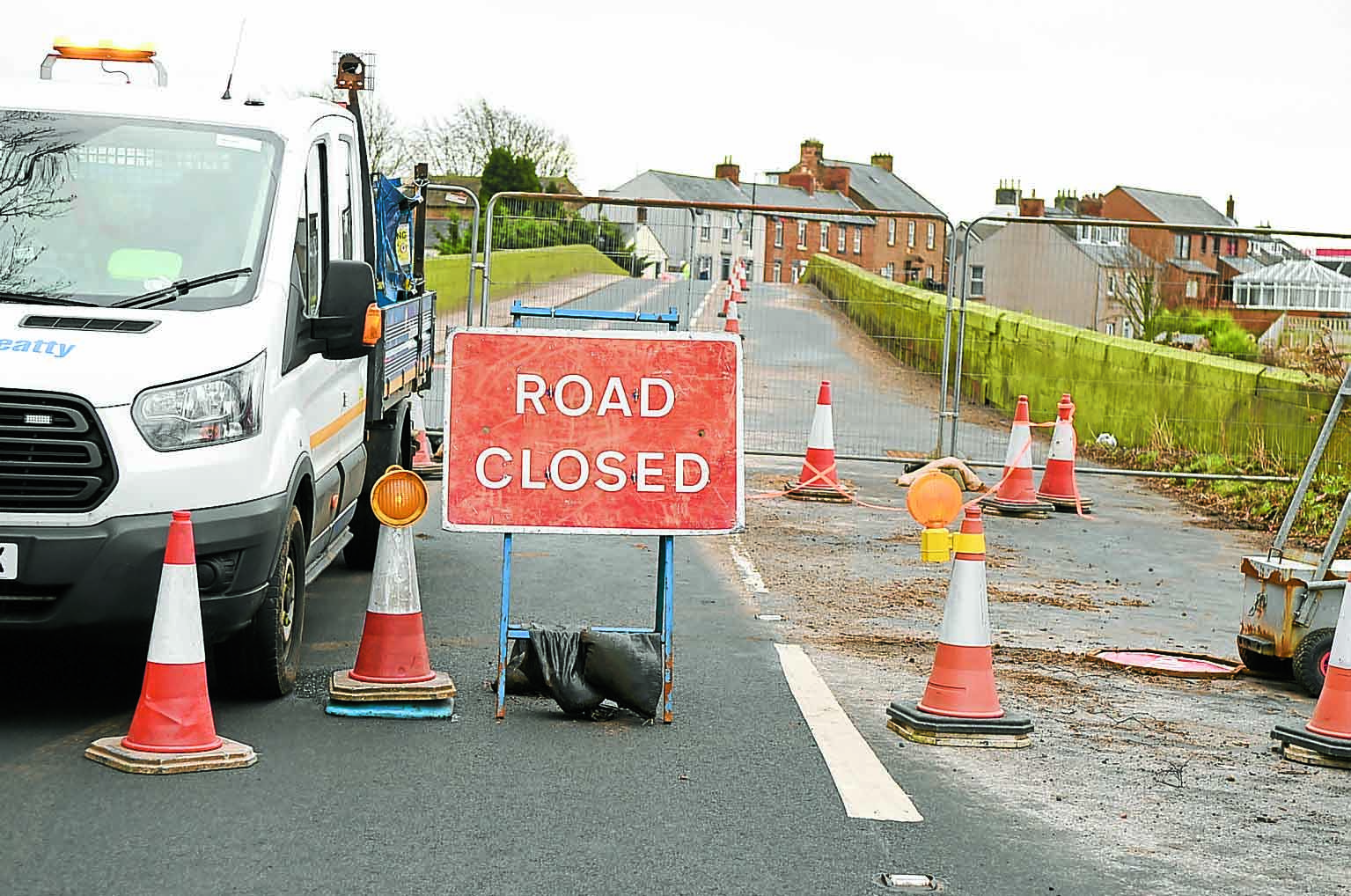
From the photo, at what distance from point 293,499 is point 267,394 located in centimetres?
49

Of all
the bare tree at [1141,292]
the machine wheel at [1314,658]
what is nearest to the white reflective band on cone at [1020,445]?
the bare tree at [1141,292]

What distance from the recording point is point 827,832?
5211mm

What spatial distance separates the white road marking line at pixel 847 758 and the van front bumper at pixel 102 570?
238 centimetres

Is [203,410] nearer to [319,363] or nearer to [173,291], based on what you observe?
Result: [173,291]

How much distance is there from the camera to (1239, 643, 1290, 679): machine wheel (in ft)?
26.7

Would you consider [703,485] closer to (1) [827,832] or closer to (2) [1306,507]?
(1) [827,832]

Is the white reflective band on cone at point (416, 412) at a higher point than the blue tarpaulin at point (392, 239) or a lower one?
lower

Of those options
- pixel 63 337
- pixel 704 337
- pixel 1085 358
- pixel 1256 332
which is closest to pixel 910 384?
pixel 1085 358

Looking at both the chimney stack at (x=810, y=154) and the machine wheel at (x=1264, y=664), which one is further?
the chimney stack at (x=810, y=154)

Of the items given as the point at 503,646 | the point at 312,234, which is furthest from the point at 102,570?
the point at 312,234

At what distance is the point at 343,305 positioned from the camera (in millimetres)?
7078

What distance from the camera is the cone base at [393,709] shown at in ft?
21.4

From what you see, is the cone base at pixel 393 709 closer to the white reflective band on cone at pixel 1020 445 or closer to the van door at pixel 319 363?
the van door at pixel 319 363

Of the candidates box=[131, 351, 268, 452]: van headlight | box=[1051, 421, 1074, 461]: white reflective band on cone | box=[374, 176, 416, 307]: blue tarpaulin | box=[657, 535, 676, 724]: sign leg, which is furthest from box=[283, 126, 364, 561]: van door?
box=[1051, 421, 1074, 461]: white reflective band on cone
